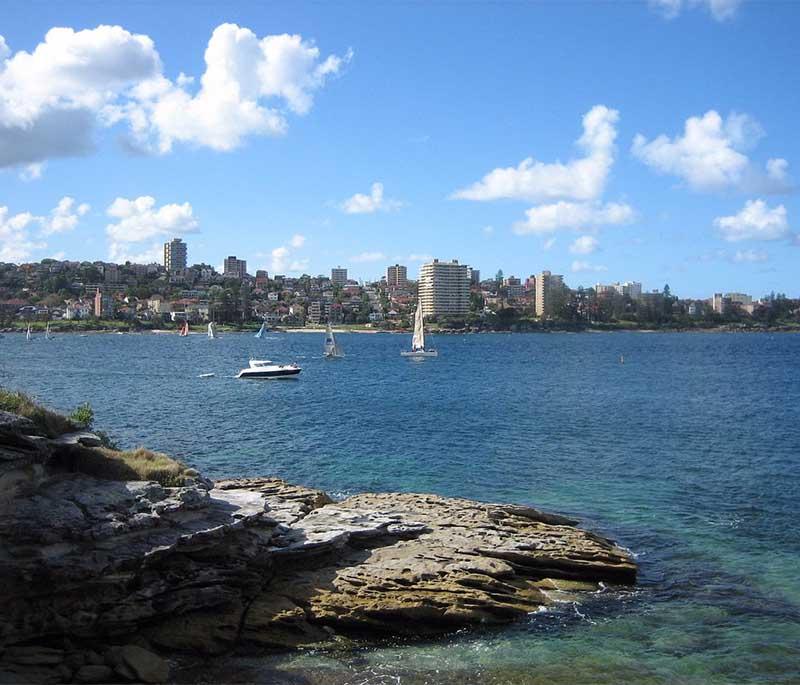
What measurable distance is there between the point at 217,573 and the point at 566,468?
22222 mm

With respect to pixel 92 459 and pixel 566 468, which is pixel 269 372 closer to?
pixel 566 468

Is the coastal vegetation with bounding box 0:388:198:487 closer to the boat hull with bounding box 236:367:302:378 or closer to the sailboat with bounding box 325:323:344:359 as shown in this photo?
the boat hull with bounding box 236:367:302:378

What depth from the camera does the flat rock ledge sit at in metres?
14.9

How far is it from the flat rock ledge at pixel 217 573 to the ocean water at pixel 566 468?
2.92 ft

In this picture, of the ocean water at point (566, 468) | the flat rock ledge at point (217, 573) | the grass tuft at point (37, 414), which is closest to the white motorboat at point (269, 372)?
the ocean water at point (566, 468)

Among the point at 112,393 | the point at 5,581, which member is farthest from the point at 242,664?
the point at 112,393

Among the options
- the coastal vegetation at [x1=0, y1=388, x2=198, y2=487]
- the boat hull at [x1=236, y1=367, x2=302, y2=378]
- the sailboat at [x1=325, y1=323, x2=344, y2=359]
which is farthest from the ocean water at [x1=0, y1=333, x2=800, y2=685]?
the sailboat at [x1=325, y1=323, x2=344, y2=359]

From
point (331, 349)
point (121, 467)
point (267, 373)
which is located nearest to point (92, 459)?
point (121, 467)

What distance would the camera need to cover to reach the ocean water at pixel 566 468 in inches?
637

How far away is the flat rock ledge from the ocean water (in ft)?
2.92

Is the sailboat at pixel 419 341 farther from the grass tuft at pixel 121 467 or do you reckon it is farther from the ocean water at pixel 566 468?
the grass tuft at pixel 121 467

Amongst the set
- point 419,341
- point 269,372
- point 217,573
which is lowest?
point 269,372

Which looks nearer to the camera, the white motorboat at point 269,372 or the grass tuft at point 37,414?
the grass tuft at point 37,414

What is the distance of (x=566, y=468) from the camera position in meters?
35.9
